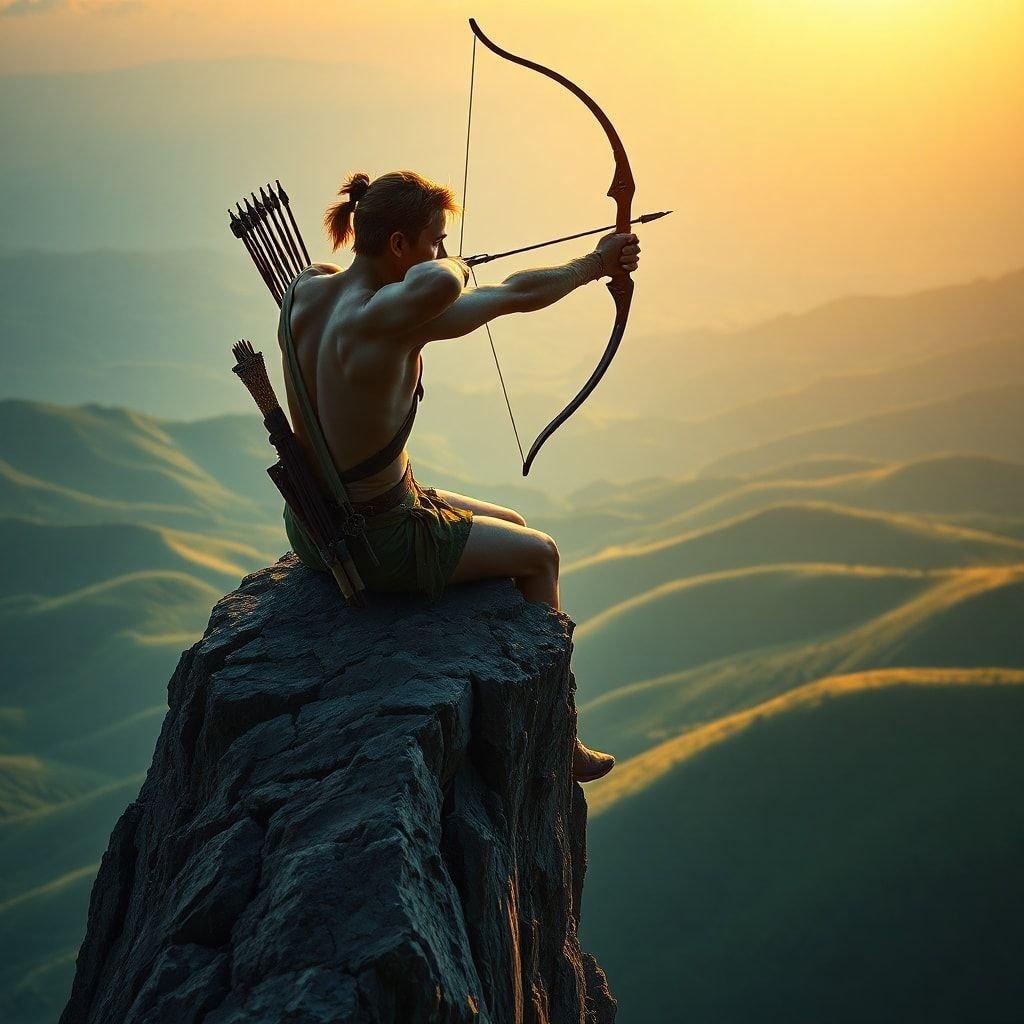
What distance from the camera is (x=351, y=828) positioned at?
17.5 ft

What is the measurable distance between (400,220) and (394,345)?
29.3 inches

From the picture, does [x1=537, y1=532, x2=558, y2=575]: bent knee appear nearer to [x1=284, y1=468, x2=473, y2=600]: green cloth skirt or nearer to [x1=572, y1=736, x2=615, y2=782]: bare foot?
[x1=284, y1=468, x2=473, y2=600]: green cloth skirt

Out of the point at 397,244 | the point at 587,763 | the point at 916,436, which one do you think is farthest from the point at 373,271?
the point at 916,436

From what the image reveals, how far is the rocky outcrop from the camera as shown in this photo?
486 cm

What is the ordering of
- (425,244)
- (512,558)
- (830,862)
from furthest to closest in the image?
(830,862)
(512,558)
(425,244)

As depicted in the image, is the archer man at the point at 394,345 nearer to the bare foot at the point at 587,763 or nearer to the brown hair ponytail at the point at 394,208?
the brown hair ponytail at the point at 394,208

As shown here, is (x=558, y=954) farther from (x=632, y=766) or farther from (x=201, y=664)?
(x=632, y=766)

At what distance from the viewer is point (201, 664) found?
7730mm

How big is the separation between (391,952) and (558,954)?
12.2ft

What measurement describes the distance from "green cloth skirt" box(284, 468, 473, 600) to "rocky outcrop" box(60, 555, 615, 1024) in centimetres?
19

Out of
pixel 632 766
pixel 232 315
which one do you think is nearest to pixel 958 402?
pixel 632 766

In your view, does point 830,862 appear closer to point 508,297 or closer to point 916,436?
point 508,297

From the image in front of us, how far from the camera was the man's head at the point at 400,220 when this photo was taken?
22.8 ft

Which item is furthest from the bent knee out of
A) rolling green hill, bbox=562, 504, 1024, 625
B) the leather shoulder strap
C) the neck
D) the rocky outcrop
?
rolling green hill, bbox=562, 504, 1024, 625
